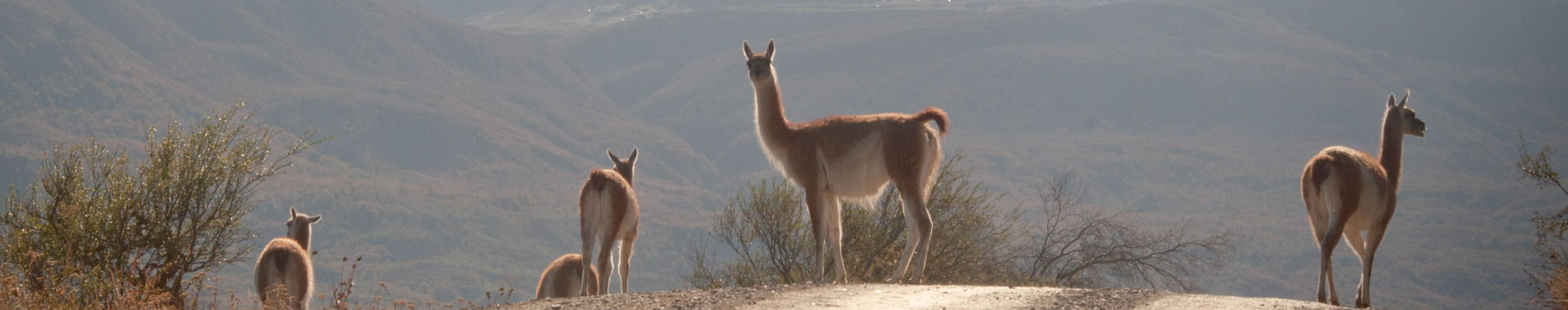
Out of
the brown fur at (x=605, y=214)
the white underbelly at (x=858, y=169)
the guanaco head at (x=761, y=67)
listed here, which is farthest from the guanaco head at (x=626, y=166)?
the white underbelly at (x=858, y=169)

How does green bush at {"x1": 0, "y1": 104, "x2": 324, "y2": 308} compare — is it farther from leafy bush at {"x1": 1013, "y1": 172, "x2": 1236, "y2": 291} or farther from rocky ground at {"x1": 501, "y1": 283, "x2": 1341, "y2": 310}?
leafy bush at {"x1": 1013, "y1": 172, "x2": 1236, "y2": 291}

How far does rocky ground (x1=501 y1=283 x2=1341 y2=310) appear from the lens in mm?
9500

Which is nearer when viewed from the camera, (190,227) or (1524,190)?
(190,227)

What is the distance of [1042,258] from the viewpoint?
2672cm

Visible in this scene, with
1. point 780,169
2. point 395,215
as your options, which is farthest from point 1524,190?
point 780,169

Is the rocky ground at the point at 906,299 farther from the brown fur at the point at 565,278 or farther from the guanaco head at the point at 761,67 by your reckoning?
the brown fur at the point at 565,278

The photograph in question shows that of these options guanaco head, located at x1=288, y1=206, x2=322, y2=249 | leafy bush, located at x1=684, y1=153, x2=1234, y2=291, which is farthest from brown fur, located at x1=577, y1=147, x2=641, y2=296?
leafy bush, located at x1=684, y1=153, x2=1234, y2=291

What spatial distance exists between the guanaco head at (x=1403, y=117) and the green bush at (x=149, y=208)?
10.4 metres

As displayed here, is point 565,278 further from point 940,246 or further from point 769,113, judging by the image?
point 940,246

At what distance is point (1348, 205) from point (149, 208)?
416 inches

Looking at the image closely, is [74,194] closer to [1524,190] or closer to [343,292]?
[343,292]

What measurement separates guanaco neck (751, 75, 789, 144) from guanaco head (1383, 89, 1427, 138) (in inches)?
212

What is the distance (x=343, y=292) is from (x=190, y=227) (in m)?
4.87

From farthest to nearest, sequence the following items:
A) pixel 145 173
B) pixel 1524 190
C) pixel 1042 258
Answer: pixel 1524 190 → pixel 1042 258 → pixel 145 173
